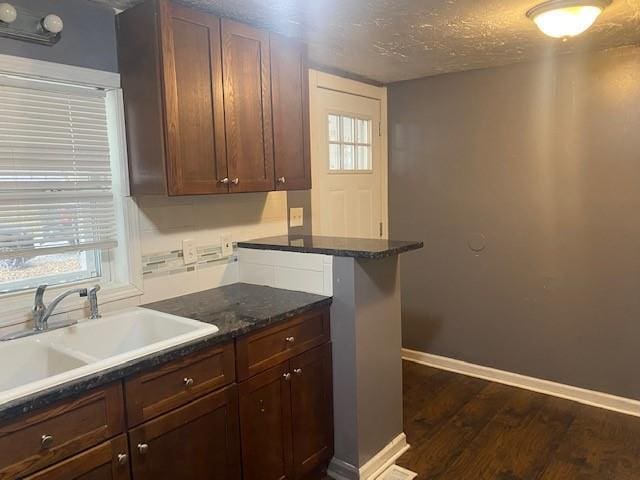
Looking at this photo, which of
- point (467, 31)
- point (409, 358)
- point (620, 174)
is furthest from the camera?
point (409, 358)

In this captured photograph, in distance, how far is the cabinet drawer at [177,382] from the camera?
4.98 feet

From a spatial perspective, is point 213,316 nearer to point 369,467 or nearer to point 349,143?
point 369,467

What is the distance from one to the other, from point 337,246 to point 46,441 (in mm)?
1346

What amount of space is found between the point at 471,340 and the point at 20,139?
2.92 m

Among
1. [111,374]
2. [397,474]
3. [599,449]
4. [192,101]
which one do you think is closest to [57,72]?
[192,101]

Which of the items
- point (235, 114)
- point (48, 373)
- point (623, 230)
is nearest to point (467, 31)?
point (235, 114)

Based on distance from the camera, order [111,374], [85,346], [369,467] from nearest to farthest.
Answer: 1. [111,374]
2. [85,346]
3. [369,467]

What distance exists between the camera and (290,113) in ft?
7.88

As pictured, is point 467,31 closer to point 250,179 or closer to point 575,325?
point 250,179

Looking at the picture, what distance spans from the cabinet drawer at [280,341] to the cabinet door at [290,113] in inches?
27.1

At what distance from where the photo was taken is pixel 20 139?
5.84 feet

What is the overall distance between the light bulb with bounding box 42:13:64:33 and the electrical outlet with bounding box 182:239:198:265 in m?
1.00

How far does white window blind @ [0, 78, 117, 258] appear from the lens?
1760 mm

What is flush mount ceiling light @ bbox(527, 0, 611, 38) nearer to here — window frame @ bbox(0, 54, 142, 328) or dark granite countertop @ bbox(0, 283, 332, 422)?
dark granite countertop @ bbox(0, 283, 332, 422)
